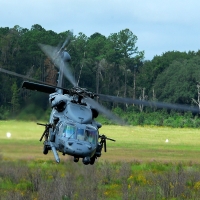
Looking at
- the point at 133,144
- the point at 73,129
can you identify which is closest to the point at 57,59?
the point at 73,129

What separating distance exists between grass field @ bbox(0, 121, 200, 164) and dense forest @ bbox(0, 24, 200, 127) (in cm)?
462

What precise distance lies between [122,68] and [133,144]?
165 ft

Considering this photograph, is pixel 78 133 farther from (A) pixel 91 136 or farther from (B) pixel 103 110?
(B) pixel 103 110

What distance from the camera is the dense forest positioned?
92125 millimetres

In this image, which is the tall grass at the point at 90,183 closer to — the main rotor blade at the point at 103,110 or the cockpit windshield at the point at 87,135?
the cockpit windshield at the point at 87,135

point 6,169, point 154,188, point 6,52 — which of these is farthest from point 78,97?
point 6,52

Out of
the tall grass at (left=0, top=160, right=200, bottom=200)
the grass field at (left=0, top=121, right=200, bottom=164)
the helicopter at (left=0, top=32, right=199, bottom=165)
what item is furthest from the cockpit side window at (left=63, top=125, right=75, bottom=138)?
the grass field at (left=0, top=121, right=200, bottom=164)

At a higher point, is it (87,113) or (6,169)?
(87,113)

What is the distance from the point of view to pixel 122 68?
116 meters

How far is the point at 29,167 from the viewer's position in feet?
131

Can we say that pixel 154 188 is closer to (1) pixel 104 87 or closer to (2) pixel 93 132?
(2) pixel 93 132

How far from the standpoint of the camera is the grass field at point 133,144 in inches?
1948

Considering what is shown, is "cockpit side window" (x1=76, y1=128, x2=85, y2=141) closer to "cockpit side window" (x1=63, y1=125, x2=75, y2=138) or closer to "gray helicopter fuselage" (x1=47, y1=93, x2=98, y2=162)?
"gray helicopter fuselage" (x1=47, y1=93, x2=98, y2=162)

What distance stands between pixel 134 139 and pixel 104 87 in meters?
33.9
